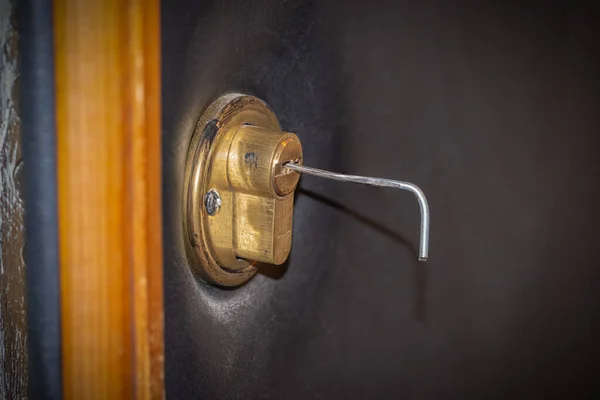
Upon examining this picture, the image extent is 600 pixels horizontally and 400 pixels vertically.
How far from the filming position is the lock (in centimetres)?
30

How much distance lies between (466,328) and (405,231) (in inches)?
4.5

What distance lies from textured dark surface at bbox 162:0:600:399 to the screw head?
0.03 m

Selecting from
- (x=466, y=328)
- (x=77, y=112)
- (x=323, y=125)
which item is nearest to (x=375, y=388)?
(x=466, y=328)

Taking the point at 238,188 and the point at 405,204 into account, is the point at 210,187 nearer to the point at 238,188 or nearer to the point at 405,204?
the point at 238,188

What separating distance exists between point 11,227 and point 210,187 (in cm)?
9

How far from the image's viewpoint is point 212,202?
0.31m

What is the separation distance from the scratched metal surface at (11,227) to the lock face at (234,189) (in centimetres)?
8

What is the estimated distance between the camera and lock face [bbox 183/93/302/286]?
30cm

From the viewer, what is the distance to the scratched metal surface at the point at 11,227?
0.24 metres

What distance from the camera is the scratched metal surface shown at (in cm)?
24

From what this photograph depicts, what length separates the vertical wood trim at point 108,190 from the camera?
230mm

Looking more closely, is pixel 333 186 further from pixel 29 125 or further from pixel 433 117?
pixel 29 125

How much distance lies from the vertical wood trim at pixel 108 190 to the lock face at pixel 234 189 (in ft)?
0.20

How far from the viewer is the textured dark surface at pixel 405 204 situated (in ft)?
1.03
